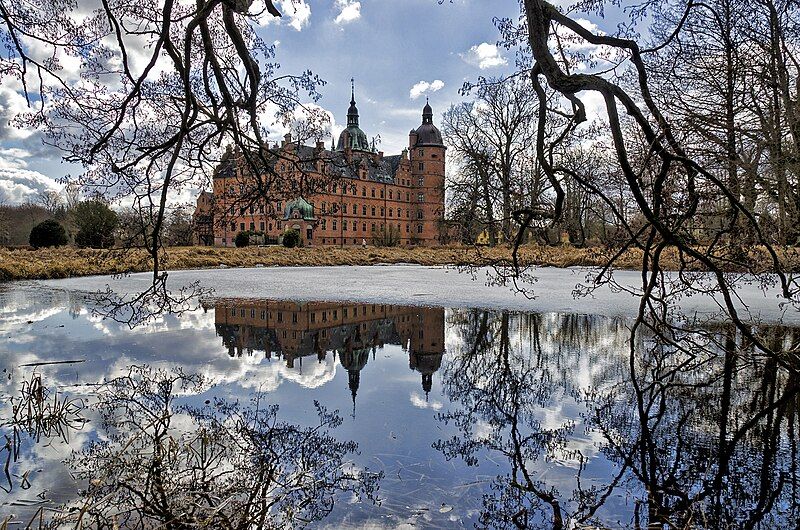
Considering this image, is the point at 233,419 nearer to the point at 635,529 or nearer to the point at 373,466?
the point at 373,466

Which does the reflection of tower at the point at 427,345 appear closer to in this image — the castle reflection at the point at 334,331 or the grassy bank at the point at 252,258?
the castle reflection at the point at 334,331

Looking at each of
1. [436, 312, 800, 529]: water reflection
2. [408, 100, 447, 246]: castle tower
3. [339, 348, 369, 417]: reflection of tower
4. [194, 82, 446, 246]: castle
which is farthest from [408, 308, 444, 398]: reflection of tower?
[408, 100, 447, 246]: castle tower

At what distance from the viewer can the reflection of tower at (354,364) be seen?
5.64 metres

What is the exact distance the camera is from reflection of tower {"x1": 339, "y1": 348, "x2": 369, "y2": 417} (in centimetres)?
564

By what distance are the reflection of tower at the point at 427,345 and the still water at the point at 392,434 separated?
0.18 feet

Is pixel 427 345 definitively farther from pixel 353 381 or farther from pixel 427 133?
pixel 427 133

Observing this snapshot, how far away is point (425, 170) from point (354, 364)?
65.0 metres

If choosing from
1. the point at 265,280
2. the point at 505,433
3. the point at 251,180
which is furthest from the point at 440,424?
the point at 265,280

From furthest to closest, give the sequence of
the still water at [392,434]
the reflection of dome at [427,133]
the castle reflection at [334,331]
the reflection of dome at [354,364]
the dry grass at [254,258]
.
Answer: the reflection of dome at [427,133] < the dry grass at [254,258] < the castle reflection at [334,331] < the reflection of dome at [354,364] < the still water at [392,434]

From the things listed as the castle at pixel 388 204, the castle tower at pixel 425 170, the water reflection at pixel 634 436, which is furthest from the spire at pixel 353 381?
the castle tower at pixel 425 170

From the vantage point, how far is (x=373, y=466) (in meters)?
3.50

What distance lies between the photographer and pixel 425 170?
70.1 m

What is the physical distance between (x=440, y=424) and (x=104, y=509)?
2386 millimetres

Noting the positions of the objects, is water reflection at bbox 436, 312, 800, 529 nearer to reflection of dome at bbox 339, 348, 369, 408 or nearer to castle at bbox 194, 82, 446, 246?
reflection of dome at bbox 339, 348, 369, 408
